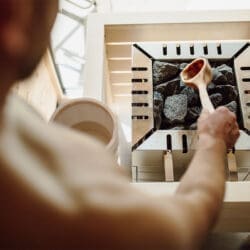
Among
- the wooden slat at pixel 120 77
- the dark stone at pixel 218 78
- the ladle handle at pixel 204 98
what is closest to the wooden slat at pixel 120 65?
the wooden slat at pixel 120 77

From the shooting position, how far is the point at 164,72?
1269 millimetres

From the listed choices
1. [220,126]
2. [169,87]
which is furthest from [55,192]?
[169,87]

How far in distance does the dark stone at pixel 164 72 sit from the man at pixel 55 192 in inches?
34.5

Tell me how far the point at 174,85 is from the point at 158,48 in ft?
0.56

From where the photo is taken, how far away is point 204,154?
1.76 ft

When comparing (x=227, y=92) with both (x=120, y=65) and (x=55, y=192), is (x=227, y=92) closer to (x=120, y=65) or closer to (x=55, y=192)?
(x=120, y=65)

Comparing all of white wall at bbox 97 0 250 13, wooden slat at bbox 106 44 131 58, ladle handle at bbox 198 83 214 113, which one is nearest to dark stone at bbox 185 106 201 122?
ladle handle at bbox 198 83 214 113

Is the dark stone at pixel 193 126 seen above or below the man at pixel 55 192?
above

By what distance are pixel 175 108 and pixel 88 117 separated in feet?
0.90

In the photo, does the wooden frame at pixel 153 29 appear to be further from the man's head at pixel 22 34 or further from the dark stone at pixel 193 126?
the man's head at pixel 22 34

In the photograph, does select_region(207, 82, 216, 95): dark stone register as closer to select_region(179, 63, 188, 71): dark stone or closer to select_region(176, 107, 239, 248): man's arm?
select_region(179, 63, 188, 71): dark stone

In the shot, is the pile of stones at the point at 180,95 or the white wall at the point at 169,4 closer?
the pile of stones at the point at 180,95

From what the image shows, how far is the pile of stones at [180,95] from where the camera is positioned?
1170mm

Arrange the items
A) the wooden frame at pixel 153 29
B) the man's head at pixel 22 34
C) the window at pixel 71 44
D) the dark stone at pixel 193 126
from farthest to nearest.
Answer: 1. the window at pixel 71 44
2. the wooden frame at pixel 153 29
3. the dark stone at pixel 193 126
4. the man's head at pixel 22 34
